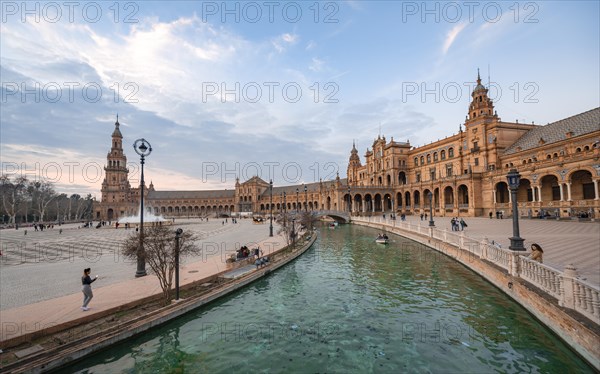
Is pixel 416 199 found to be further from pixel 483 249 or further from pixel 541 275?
pixel 541 275

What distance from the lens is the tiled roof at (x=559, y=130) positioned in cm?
3862

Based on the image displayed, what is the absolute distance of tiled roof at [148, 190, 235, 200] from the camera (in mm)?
129875

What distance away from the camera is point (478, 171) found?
52.9 metres

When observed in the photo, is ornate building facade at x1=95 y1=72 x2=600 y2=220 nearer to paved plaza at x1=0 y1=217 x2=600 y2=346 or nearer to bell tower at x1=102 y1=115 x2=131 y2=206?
bell tower at x1=102 y1=115 x2=131 y2=206

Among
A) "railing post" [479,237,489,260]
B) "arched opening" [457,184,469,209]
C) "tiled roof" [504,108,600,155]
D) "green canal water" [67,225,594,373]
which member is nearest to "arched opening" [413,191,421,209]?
"arched opening" [457,184,469,209]

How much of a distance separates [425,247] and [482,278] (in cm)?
985

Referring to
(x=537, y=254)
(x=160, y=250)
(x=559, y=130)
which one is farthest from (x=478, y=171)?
(x=160, y=250)

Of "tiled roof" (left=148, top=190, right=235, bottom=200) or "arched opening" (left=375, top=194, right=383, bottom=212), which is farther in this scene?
"tiled roof" (left=148, top=190, right=235, bottom=200)

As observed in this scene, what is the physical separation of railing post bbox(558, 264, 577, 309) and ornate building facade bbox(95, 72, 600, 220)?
2038 centimetres

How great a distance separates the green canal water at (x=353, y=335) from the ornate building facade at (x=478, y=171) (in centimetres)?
1765

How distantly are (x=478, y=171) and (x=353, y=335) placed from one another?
182ft

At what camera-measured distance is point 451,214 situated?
52031mm

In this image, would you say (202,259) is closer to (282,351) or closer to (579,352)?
(282,351)

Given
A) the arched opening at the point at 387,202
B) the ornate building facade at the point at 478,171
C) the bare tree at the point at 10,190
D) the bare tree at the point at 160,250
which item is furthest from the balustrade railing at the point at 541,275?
the bare tree at the point at 10,190
